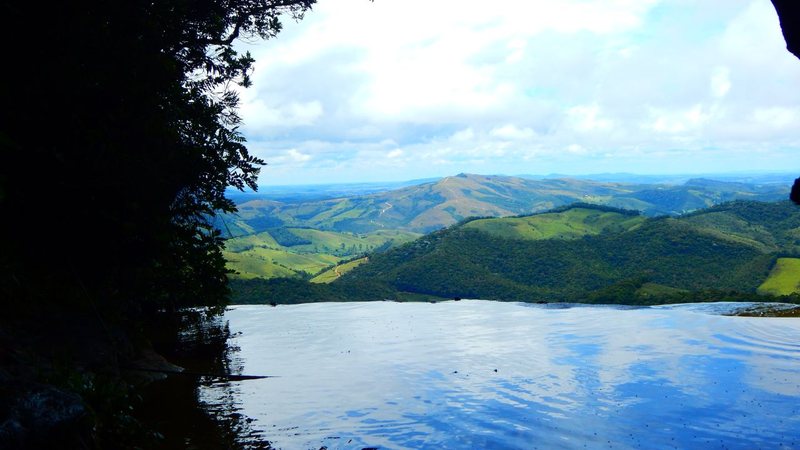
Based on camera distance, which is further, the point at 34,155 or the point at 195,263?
the point at 195,263

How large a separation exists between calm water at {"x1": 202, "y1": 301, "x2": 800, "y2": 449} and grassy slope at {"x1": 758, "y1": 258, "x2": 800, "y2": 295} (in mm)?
132643

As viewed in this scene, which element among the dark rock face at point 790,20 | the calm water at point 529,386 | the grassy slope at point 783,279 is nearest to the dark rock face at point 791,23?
the dark rock face at point 790,20

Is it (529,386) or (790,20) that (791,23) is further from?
(529,386)

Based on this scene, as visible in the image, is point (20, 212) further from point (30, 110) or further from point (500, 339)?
point (500, 339)

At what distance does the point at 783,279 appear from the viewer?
A: 6471 inches

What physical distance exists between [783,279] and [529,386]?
17575 centimetres

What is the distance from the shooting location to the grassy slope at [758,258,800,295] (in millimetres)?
153375

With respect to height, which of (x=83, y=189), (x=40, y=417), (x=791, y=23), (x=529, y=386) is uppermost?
(x=791, y=23)

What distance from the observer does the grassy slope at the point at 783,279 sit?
503 ft

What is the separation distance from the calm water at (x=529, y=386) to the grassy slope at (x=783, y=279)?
132643 mm

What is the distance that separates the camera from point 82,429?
10.9 metres

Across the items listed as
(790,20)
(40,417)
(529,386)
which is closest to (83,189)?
(40,417)

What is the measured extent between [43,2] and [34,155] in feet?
13.4

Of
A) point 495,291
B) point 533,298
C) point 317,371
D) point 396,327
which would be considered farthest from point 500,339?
point 495,291
